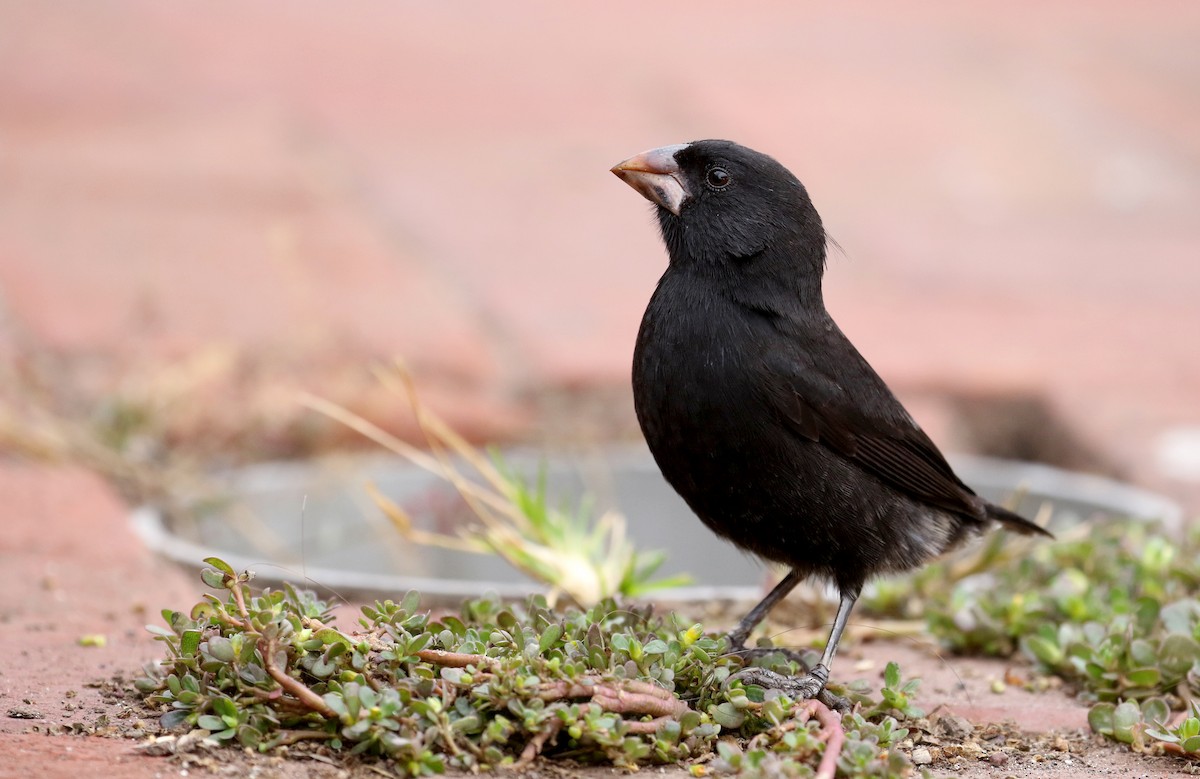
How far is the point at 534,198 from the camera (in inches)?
257

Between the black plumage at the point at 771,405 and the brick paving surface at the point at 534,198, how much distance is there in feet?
5.28

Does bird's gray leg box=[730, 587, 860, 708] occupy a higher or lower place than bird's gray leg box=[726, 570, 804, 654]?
lower

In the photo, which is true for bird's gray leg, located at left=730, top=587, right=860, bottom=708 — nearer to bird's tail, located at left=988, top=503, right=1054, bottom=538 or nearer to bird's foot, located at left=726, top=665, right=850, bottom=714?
bird's foot, located at left=726, top=665, right=850, bottom=714

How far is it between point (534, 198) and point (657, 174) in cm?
325

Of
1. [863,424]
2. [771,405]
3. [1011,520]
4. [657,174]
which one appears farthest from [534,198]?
[771,405]

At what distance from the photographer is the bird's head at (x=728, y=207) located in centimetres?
315

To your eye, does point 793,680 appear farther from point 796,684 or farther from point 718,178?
point 718,178

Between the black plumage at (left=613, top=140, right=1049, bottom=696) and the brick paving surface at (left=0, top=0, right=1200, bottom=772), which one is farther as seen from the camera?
the brick paving surface at (left=0, top=0, right=1200, bottom=772)

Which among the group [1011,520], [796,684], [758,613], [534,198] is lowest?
[796,684]

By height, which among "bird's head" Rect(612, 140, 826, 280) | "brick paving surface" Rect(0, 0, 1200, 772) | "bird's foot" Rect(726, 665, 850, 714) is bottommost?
"bird's foot" Rect(726, 665, 850, 714)

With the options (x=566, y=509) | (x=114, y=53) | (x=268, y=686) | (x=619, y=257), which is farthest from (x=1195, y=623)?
(x=114, y=53)

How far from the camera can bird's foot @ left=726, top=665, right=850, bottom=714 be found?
256cm

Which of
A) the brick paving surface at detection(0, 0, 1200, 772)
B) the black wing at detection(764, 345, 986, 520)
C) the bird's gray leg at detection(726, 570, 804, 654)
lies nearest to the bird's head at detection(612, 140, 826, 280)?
the black wing at detection(764, 345, 986, 520)

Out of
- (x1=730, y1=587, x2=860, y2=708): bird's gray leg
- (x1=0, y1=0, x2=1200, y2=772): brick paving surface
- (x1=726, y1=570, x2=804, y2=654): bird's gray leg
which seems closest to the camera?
(x1=730, y1=587, x2=860, y2=708): bird's gray leg
